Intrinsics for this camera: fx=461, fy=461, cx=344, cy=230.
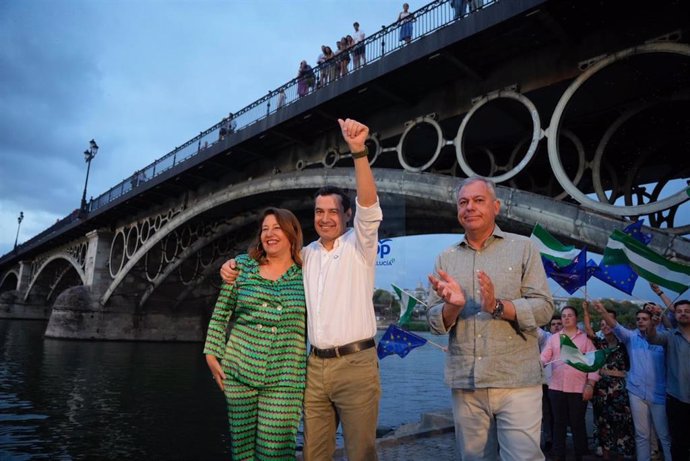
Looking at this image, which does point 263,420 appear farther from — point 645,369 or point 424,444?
point 645,369

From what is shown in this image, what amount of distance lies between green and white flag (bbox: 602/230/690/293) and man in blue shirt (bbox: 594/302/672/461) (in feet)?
1.51

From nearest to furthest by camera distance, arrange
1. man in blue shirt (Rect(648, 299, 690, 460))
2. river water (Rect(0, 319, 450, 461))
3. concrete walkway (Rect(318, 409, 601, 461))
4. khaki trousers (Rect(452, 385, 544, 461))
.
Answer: khaki trousers (Rect(452, 385, 544, 461)) → man in blue shirt (Rect(648, 299, 690, 460)) → concrete walkway (Rect(318, 409, 601, 461)) → river water (Rect(0, 319, 450, 461))

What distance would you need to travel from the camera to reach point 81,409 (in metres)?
8.51

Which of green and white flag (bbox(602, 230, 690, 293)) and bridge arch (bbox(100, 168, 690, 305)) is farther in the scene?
bridge arch (bbox(100, 168, 690, 305))

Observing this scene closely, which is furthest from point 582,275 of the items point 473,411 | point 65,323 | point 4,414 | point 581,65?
point 65,323

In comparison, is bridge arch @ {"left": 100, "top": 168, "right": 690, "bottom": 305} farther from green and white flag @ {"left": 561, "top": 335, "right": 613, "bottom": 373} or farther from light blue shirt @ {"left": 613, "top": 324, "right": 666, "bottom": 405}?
green and white flag @ {"left": 561, "top": 335, "right": 613, "bottom": 373}

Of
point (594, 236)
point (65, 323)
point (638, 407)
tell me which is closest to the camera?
point (638, 407)

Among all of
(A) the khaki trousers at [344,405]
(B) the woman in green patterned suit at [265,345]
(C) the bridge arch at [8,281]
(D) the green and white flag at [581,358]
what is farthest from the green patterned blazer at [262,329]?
(C) the bridge arch at [8,281]

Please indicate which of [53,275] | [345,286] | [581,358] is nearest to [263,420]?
[345,286]

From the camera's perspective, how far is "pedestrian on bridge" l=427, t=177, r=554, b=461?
6.59 feet

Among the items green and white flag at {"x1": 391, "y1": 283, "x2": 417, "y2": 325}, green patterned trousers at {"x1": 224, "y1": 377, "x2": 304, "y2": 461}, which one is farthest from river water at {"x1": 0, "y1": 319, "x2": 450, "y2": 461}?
green patterned trousers at {"x1": 224, "y1": 377, "x2": 304, "y2": 461}

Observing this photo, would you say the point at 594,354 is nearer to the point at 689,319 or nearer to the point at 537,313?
the point at 689,319

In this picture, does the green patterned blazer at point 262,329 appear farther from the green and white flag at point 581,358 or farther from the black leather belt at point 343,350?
the green and white flag at point 581,358

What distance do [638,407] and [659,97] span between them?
211 inches
